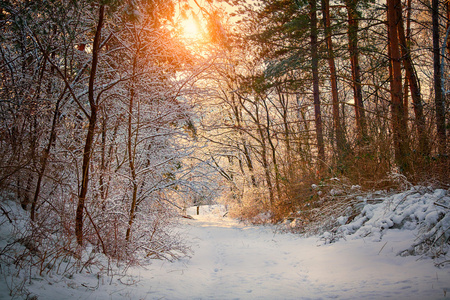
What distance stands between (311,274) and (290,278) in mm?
320

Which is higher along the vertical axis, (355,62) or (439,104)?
(355,62)

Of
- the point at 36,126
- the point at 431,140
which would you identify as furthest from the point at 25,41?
the point at 431,140

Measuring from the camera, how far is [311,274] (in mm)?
3662

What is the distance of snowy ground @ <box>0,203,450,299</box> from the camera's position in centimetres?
250

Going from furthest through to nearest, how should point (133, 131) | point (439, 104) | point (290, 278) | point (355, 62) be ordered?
1. point (355, 62)
2. point (439, 104)
3. point (133, 131)
4. point (290, 278)

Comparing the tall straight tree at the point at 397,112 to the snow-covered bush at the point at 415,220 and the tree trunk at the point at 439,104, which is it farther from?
the snow-covered bush at the point at 415,220

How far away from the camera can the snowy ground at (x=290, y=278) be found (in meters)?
2.50

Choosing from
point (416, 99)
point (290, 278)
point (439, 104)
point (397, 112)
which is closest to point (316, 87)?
point (416, 99)

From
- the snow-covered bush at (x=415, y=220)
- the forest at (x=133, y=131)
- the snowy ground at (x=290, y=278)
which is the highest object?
the forest at (x=133, y=131)

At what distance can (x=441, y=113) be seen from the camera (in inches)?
231

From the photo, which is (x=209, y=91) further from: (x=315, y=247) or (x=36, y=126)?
(x=315, y=247)

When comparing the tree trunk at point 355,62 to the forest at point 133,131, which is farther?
the tree trunk at point 355,62

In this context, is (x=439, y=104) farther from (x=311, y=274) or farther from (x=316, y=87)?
(x=311, y=274)

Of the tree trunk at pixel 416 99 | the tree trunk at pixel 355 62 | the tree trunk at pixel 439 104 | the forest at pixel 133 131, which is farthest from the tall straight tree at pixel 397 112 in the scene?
the tree trunk at pixel 355 62
